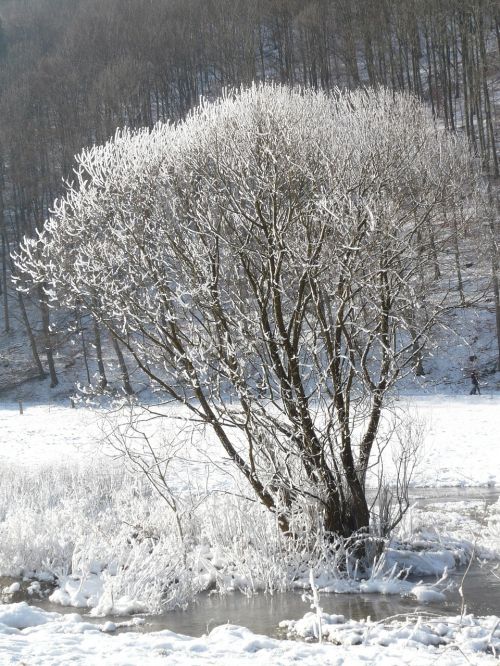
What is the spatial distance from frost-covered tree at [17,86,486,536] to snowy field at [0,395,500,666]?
0.76m

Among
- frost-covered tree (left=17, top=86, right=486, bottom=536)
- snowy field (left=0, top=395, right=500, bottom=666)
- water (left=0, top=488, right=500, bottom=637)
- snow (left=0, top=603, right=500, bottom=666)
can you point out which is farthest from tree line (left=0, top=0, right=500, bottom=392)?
snow (left=0, top=603, right=500, bottom=666)

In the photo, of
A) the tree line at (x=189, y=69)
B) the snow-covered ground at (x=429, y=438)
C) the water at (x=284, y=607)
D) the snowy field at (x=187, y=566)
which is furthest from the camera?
the tree line at (x=189, y=69)

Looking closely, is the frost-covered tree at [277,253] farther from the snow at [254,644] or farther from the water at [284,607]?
the snow at [254,644]

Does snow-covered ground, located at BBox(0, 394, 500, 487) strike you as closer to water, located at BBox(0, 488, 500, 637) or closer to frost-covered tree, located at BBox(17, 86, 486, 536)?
frost-covered tree, located at BBox(17, 86, 486, 536)

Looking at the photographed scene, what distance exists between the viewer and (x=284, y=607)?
7.93m

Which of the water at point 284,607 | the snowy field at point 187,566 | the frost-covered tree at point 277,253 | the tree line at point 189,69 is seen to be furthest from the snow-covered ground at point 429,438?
the tree line at point 189,69

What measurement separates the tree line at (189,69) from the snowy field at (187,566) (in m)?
18.1

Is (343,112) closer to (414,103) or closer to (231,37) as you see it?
(414,103)

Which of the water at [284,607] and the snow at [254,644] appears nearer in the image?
the snow at [254,644]

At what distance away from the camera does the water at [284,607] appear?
7.41 m

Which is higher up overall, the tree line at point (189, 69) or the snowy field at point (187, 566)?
the tree line at point (189, 69)

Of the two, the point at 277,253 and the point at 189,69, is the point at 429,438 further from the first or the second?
the point at 189,69

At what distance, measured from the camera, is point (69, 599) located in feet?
27.8

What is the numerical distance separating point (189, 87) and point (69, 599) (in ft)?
169
